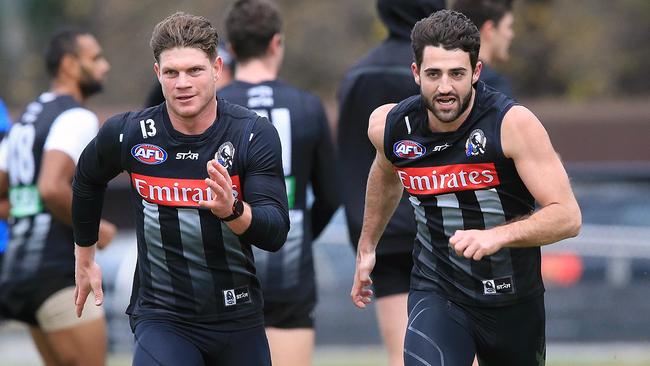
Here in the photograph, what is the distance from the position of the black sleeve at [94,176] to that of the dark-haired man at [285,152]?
141 centimetres

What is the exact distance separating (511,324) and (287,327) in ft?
5.44

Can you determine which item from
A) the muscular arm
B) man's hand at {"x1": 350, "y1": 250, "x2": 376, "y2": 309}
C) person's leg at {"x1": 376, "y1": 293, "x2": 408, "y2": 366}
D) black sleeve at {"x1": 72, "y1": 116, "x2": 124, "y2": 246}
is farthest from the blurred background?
black sleeve at {"x1": 72, "y1": 116, "x2": 124, "y2": 246}

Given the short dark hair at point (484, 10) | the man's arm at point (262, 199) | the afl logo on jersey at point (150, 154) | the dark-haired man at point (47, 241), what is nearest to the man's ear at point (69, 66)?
the dark-haired man at point (47, 241)

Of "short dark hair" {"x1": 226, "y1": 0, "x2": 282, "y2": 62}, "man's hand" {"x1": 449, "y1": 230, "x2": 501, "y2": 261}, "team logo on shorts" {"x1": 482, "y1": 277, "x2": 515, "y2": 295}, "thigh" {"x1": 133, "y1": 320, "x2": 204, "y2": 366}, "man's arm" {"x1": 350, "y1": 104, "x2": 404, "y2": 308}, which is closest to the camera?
"man's hand" {"x1": 449, "y1": 230, "x2": 501, "y2": 261}

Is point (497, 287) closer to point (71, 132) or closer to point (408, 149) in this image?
point (408, 149)

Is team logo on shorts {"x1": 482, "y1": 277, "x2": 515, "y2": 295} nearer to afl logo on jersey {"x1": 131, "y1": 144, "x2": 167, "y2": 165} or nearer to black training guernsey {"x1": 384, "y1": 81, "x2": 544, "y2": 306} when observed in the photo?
black training guernsey {"x1": 384, "y1": 81, "x2": 544, "y2": 306}

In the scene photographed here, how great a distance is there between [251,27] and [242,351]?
2.16 metres

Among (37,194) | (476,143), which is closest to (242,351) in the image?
(476,143)

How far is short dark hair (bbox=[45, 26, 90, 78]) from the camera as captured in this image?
750cm

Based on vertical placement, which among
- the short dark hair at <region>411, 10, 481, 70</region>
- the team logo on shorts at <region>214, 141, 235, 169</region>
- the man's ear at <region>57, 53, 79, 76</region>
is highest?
the man's ear at <region>57, 53, 79, 76</region>

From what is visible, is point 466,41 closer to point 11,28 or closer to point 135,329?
point 135,329

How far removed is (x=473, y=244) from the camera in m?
4.91

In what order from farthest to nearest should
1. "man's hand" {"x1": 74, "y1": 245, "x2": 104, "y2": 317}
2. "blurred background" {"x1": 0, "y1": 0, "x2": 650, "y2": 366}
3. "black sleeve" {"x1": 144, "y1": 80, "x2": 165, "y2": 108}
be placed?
"blurred background" {"x1": 0, "y1": 0, "x2": 650, "y2": 366} < "black sleeve" {"x1": 144, "y1": 80, "x2": 165, "y2": 108} < "man's hand" {"x1": 74, "y1": 245, "x2": 104, "y2": 317}

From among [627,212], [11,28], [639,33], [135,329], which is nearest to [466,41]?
[135,329]
